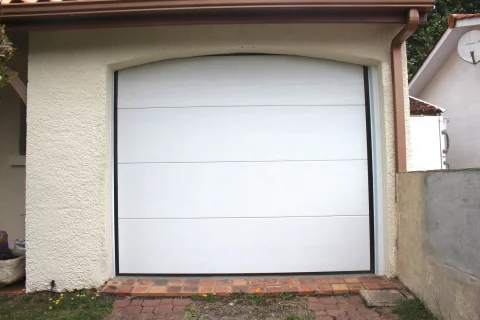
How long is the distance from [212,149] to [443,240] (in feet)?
7.37

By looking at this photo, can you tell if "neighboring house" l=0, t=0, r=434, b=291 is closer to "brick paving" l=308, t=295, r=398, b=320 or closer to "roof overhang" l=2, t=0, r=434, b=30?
"roof overhang" l=2, t=0, r=434, b=30

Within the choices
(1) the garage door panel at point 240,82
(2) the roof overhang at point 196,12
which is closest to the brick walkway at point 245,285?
(1) the garage door panel at point 240,82

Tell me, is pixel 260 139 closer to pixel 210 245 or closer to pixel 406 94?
pixel 210 245

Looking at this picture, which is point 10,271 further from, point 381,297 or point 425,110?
point 425,110

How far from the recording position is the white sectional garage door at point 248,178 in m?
3.68

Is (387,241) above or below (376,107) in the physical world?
below

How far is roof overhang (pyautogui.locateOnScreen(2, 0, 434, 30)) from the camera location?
317cm

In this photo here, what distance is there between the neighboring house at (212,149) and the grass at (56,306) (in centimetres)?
14

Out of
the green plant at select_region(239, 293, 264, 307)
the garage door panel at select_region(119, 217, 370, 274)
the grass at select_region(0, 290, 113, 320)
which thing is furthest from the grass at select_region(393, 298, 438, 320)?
the grass at select_region(0, 290, 113, 320)

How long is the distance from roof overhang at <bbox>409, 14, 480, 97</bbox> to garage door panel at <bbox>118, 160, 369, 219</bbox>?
3261mm

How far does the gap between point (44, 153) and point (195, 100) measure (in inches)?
63.5

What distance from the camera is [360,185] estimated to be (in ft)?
12.1

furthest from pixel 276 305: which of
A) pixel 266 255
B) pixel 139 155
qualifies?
pixel 139 155

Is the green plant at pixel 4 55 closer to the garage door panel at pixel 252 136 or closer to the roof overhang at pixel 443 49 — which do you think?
the garage door panel at pixel 252 136
